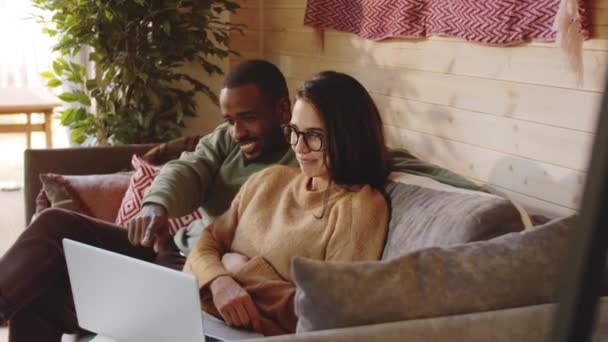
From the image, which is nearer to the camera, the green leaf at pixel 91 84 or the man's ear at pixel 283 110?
the man's ear at pixel 283 110

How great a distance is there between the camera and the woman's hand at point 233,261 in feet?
5.32

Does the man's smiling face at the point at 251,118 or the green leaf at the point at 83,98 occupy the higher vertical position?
the man's smiling face at the point at 251,118

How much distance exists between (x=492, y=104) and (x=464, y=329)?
107cm

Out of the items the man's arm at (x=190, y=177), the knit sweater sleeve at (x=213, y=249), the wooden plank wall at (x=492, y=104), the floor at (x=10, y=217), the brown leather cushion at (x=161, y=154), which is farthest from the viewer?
the floor at (x=10, y=217)

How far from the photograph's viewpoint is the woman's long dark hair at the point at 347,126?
5.18 feet

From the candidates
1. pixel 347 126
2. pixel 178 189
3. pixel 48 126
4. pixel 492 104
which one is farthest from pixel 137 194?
pixel 48 126

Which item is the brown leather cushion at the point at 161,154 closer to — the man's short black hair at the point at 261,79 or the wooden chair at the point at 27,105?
the man's short black hair at the point at 261,79

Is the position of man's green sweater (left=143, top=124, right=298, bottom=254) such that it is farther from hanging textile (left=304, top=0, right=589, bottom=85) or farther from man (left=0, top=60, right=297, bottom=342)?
hanging textile (left=304, top=0, right=589, bottom=85)

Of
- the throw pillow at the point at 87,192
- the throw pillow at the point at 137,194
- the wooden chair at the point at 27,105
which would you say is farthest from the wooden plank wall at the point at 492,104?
the wooden chair at the point at 27,105

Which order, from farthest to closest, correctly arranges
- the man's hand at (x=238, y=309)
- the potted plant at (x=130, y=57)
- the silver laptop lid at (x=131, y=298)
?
the potted plant at (x=130, y=57), the man's hand at (x=238, y=309), the silver laptop lid at (x=131, y=298)

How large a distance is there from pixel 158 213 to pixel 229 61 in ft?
5.79

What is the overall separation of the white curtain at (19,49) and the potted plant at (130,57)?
2.61 m

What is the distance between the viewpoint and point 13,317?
1.79 meters

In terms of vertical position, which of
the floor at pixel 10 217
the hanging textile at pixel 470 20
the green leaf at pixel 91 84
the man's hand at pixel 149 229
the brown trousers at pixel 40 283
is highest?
the hanging textile at pixel 470 20
